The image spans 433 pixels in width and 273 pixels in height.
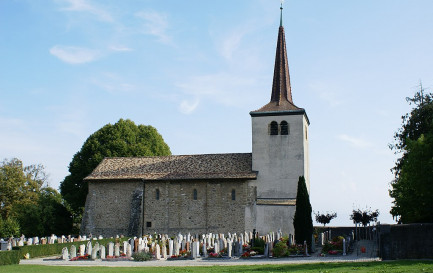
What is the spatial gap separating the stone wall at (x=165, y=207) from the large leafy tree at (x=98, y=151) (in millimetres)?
7522

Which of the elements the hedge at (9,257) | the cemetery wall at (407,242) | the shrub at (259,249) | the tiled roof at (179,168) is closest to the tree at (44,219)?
the tiled roof at (179,168)

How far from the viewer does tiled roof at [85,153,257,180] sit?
124 feet

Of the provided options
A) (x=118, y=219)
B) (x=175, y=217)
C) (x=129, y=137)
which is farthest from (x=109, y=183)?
(x=129, y=137)

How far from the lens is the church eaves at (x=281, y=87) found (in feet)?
127

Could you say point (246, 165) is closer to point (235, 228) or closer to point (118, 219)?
point (235, 228)

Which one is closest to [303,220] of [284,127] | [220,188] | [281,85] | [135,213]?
[220,188]

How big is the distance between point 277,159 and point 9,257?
2134 centimetres

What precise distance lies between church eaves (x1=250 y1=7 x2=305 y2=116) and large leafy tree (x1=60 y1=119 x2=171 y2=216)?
15502 mm

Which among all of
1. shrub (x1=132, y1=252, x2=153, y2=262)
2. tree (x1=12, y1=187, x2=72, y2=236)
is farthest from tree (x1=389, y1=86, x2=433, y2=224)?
tree (x1=12, y1=187, x2=72, y2=236)

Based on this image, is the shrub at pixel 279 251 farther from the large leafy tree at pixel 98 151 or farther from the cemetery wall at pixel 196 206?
the large leafy tree at pixel 98 151

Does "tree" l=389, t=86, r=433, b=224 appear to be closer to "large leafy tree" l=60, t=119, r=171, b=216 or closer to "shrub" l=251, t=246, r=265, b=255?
"shrub" l=251, t=246, r=265, b=255

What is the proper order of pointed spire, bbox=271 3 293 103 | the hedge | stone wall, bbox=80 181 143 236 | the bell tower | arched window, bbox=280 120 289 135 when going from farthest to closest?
1. pointed spire, bbox=271 3 293 103
2. stone wall, bbox=80 181 143 236
3. arched window, bbox=280 120 289 135
4. the bell tower
5. the hedge

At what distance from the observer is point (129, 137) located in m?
48.6

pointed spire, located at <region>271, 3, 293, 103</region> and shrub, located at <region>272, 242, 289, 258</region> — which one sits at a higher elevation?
pointed spire, located at <region>271, 3, 293, 103</region>
